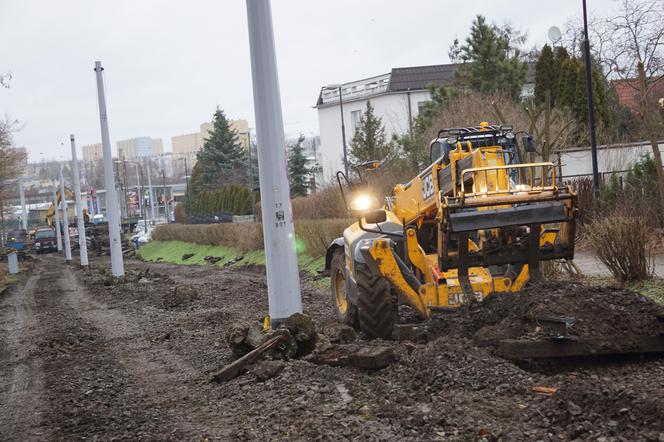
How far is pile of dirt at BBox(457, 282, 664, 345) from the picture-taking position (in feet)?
25.2

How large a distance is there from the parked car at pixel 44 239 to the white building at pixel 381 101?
23.9 m

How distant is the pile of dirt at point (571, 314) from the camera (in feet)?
25.2

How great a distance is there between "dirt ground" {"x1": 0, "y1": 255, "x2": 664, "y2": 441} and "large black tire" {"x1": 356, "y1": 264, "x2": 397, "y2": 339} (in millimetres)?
431

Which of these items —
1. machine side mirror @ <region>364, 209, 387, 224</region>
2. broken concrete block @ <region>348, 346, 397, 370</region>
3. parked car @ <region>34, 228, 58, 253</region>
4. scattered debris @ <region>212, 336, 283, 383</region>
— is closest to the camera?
broken concrete block @ <region>348, 346, 397, 370</region>

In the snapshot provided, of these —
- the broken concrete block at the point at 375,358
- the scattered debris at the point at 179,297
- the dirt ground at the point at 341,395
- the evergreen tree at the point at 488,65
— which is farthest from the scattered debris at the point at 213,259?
the broken concrete block at the point at 375,358

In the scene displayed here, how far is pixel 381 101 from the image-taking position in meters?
62.7

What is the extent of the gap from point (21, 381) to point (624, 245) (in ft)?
29.0

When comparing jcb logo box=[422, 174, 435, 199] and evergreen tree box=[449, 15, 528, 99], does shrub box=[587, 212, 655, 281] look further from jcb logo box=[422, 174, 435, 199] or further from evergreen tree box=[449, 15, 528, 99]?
evergreen tree box=[449, 15, 528, 99]

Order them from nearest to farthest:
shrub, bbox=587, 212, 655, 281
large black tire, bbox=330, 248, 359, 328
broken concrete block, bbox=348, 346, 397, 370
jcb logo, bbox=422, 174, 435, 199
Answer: broken concrete block, bbox=348, 346, 397, 370 < jcb logo, bbox=422, 174, 435, 199 < large black tire, bbox=330, 248, 359, 328 < shrub, bbox=587, 212, 655, 281

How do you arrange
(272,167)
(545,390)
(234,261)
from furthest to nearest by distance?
1. (234,261)
2. (272,167)
3. (545,390)

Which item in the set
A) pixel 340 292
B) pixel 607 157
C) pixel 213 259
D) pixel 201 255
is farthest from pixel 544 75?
pixel 340 292

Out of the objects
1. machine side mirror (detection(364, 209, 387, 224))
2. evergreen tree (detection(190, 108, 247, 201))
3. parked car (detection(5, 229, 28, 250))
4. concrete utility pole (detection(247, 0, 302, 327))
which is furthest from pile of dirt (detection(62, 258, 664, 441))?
evergreen tree (detection(190, 108, 247, 201))

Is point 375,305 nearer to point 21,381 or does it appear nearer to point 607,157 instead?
point 21,381

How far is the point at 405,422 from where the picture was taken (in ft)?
20.9
